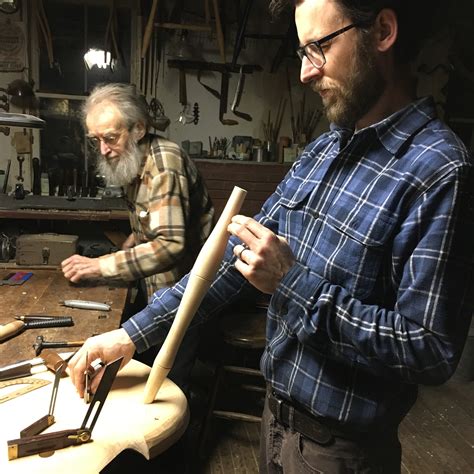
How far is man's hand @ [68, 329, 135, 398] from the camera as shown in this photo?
44.9 inches

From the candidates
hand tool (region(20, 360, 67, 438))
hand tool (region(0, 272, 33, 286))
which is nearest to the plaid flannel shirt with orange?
hand tool (region(0, 272, 33, 286))

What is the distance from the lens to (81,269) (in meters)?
2.34

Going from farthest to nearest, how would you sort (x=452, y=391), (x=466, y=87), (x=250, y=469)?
(x=466, y=87)
(x=452, y=391)
(x=250, y=469)

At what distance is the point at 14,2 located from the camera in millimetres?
3600

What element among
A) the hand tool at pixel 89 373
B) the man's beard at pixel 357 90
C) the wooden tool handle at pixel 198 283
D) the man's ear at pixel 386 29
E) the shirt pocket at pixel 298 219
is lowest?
the hand tool at pixel 89 373

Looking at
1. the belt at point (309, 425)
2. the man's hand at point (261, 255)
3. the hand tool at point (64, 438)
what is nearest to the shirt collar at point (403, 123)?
the man's hand at point (261, 255)

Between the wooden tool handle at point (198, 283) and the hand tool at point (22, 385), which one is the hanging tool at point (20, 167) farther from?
the wooden tool handle at point (198, 283)

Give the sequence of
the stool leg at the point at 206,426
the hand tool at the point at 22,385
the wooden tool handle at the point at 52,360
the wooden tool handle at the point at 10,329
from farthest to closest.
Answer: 1. the stool leg at the point at 206,426
2. the wooden tool handle at the point at 10,329
3. the wooden tool handle at the point at 52,360
4. the hand tool at the point at 22,385

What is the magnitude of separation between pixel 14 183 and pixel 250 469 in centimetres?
302

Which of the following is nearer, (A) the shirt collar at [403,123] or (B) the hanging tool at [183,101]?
(A) the shirt collar at [403,123]

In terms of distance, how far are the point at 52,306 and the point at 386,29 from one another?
1807 millimetres

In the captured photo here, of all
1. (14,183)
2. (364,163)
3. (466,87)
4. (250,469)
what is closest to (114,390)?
(364,163)

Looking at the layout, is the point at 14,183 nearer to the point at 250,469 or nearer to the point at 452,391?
the point at 250,469

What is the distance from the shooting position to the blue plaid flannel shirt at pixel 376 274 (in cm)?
82
